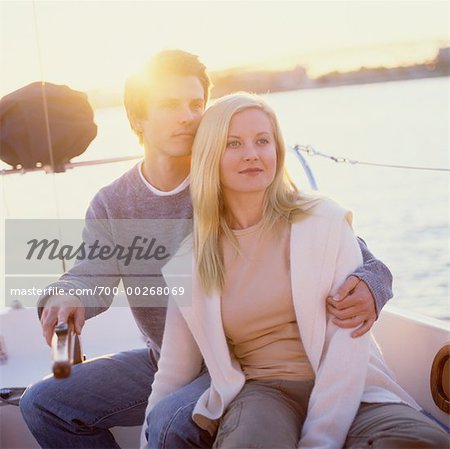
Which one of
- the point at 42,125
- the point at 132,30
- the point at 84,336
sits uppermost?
the point at 132,30

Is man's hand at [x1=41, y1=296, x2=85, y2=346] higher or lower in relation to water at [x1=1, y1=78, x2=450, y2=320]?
higher

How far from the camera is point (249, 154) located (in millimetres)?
1632

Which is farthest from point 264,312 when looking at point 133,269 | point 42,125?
point 42,125

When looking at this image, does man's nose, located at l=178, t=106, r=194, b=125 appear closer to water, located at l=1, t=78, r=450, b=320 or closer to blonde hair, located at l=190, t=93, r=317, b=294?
blonde hair, located at l=190, t=93, r=317, b=294

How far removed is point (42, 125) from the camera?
7.31 feet

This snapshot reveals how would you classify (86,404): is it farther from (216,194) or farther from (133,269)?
(216,194)

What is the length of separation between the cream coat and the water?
18.8 inches

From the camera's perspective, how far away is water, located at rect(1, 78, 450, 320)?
18.0ft

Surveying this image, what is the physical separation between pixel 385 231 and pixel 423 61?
2571 millimetres

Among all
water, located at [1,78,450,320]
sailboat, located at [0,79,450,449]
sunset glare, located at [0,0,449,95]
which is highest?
sunset glare, located at [0,0,449,95]

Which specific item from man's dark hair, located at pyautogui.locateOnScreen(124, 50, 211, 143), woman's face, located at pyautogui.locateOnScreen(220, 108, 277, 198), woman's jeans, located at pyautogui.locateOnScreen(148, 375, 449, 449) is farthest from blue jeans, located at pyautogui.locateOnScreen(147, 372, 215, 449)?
man's dark hair, located at pyautogui.locateOnScreen(124, 50, 211, 143)

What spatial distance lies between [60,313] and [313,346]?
1.79 feet

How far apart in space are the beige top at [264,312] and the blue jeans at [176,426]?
0.15 m

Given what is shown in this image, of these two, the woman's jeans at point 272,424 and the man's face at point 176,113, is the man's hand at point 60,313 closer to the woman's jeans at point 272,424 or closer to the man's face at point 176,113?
the woman's jeans at point 272,424
